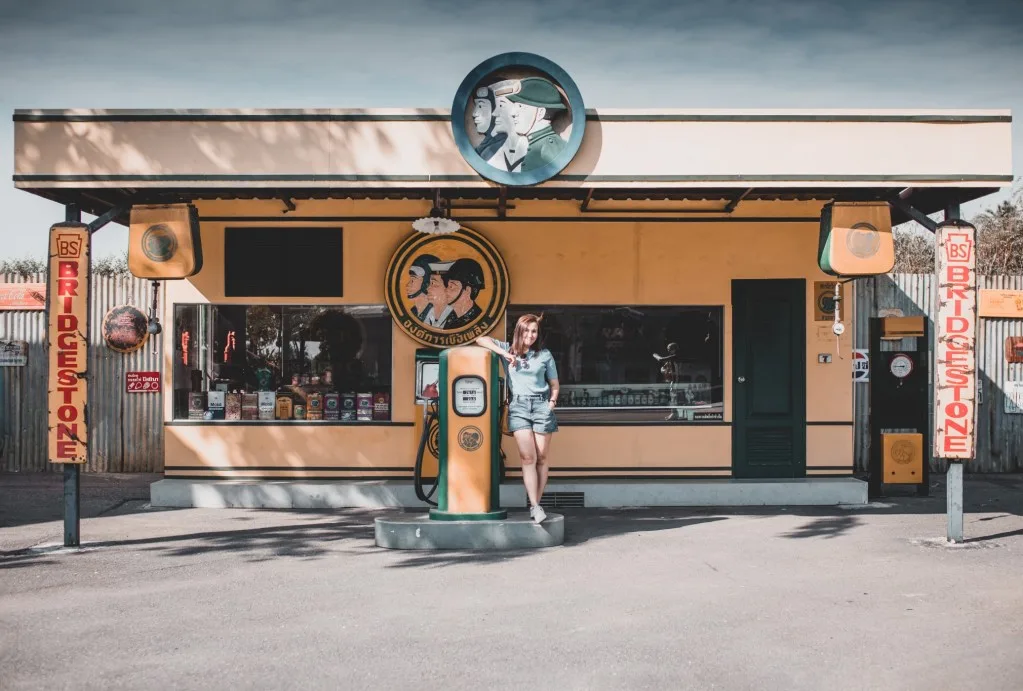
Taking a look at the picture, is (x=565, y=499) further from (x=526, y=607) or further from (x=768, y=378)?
(x=526, y=607)

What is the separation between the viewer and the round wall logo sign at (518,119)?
9.28m

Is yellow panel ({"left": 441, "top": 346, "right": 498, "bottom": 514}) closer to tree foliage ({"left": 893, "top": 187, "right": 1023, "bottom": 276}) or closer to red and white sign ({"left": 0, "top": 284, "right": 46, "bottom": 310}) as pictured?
red and white sign ({"left": 0, "top": 284, "right": 46, "bottom": 310})

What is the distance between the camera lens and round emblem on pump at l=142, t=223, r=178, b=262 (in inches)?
373

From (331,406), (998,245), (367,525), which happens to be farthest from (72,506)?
(998,245)

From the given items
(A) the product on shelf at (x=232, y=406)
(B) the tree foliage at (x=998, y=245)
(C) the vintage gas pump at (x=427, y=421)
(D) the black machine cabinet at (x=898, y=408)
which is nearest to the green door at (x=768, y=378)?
(D) the black machine cabinet at (x=898, y=408)

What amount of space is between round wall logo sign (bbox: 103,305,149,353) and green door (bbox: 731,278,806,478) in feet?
25.6

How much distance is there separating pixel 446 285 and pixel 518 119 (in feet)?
8.70

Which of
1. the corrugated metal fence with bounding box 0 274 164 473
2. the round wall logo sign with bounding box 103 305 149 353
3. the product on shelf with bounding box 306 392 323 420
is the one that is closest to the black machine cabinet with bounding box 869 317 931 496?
the product on shelf with bounding box 306 392 323 420

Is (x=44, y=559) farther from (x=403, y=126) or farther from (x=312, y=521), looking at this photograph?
(x=403, y=126)

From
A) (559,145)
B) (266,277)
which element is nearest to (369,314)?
(266,277)

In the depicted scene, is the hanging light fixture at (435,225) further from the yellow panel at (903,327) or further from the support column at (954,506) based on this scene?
the support column at (954,506)

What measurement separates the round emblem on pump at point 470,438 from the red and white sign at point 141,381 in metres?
A: 6.47

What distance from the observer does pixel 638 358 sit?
457 inches

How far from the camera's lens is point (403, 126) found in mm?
9375
